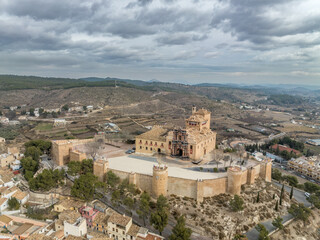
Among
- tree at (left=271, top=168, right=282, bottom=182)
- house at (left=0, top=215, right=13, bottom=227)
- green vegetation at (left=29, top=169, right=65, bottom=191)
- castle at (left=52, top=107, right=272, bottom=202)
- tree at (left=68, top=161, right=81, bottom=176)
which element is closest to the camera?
house at (left=0, top=215, right=13, bottom=227)

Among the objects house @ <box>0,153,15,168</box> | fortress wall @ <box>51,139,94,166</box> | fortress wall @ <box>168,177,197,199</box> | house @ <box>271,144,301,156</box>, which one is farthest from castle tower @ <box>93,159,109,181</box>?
house @ <box>271,144,301,156</box>

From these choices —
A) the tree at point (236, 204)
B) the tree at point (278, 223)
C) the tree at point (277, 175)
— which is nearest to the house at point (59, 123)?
the tree at point (277, 175)

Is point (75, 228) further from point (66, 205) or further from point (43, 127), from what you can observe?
point (43, 127)

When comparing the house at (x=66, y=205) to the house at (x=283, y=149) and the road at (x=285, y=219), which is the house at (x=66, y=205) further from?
the house at (x=283, y=149)

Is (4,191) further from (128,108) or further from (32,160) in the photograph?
(128,108)

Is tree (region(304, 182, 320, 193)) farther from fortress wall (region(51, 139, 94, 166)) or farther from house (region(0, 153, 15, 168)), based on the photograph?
house (region(0, 153, 15, 168))

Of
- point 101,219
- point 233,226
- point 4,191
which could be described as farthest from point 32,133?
point 233,226
